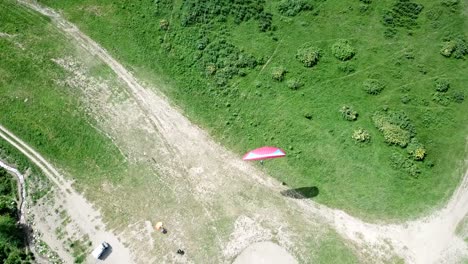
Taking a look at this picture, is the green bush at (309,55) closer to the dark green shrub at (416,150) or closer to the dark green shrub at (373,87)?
the dark green shrub at (373,87)

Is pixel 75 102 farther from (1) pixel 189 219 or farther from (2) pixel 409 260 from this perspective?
(2) pixel 409 260

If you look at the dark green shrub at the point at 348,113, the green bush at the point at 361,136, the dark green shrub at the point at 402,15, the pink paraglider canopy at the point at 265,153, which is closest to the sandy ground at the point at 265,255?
the pink paraglider canopy at the point at 265,153

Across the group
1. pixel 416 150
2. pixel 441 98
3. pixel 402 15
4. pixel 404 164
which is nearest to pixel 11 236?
pixel 404 164

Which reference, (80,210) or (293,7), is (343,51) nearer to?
(293,7)

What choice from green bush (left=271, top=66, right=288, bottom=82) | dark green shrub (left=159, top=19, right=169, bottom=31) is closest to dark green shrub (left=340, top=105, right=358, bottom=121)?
green bush (left=271, top=66, right=288, bottom=82)

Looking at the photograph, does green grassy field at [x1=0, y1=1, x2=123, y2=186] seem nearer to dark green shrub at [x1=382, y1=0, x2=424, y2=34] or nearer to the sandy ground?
the sandy ground
